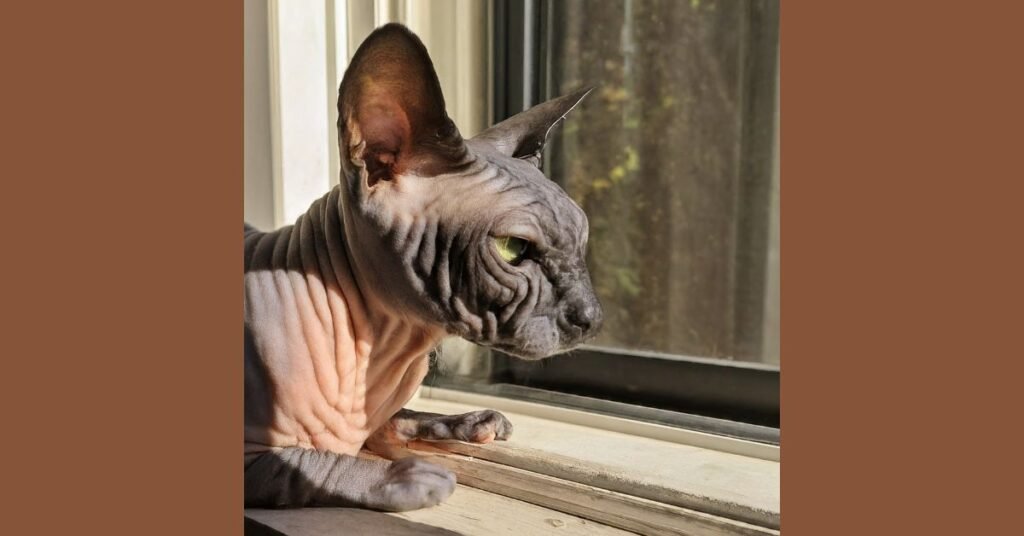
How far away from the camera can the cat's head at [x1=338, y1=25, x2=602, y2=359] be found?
923mm

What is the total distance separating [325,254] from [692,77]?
0.57m

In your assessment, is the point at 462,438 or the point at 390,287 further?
the point at 462,438

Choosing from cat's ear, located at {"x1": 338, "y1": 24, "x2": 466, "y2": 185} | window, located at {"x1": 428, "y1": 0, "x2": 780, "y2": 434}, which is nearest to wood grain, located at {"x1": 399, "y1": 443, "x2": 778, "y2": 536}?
window, located at {"x1": 428, "y1": 0, "x2": 780, "y2": 434}

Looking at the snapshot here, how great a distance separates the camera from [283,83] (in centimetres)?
112

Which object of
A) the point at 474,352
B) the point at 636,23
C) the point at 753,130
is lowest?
the point at 474,352

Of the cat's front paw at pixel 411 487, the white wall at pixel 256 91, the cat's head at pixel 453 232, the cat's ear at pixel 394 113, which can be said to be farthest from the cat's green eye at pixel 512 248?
the white wall at pixel 256 91

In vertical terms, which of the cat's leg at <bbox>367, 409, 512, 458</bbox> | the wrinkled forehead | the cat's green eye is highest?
the wrinkled forehead

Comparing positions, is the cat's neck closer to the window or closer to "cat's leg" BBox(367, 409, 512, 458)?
"cat's leg" BBox(367, 409, 512, 458)

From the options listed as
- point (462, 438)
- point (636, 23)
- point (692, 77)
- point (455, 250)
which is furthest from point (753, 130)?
point (462, 438)

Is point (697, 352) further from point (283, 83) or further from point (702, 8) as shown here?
point (283, 83)

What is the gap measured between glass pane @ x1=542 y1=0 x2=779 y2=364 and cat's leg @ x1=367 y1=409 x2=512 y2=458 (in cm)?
24

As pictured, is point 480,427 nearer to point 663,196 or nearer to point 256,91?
point 663,196

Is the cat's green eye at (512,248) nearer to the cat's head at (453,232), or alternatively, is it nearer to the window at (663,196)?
the cat's head at (453,232)

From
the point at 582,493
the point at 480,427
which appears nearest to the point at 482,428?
the point at 480,427
